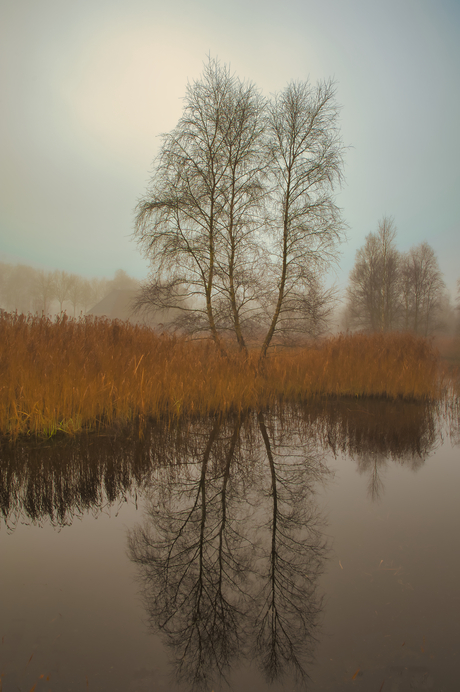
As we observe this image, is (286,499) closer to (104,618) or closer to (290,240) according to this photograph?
(104,618)

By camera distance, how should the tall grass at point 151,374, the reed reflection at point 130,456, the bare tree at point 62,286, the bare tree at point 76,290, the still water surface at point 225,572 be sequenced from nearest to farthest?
the still water surface at point 225,572, the reed reflection at point 130,456, the tall grass at point 151,374, the bare tree at point 62,286, the bare tree at point 76,290

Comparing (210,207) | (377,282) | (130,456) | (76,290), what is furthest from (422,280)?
(76,290)

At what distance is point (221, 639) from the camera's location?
5.06 feet

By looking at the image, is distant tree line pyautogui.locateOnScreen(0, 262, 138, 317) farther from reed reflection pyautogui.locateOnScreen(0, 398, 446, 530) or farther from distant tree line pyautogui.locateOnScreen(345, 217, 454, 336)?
reed reflection pyautogui.locateOnScreen(0, 398, 446, 530)

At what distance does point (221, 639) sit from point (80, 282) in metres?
76.8

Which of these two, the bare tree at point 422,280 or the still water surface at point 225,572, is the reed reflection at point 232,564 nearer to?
the still water surface at point 225,572

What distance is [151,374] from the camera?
6121 mm

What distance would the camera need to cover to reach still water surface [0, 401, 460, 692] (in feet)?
4.60

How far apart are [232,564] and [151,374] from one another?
4.37 m

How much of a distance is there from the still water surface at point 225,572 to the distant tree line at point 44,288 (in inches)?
2425

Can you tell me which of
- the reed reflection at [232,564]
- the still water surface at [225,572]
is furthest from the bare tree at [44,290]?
the reed reflection at [232,564]

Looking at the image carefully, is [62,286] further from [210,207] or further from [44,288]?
[210,207]

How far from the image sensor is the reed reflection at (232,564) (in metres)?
1.50

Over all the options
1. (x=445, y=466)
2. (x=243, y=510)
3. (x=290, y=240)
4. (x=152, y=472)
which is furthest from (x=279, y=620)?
(x=290, y=240)
